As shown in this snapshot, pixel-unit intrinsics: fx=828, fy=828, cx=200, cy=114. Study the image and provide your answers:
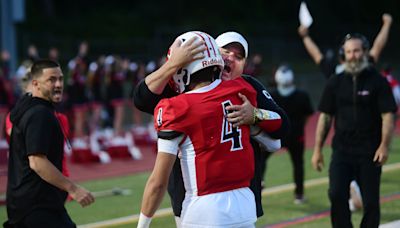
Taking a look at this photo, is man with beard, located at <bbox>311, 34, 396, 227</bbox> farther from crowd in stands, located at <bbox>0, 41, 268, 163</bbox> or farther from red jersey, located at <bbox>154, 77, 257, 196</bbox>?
crowd in stands, located at <bbox>0, 41, 268, 163</bbox>

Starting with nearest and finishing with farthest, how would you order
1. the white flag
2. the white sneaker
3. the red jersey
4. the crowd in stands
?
1. the red jersey
2. the white flag
3. the white sneaker
4. the crowd in stands

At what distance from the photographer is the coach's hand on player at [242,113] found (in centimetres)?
490

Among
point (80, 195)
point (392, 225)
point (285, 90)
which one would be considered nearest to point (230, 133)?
point (80, 195)

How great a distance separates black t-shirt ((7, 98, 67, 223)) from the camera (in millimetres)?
6223

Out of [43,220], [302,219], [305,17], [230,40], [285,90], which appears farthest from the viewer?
[285,90]

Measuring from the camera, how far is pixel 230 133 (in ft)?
16.2

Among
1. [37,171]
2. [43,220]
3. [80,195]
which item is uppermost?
[37,171]

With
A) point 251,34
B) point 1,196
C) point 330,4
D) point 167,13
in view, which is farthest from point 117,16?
point 1,196

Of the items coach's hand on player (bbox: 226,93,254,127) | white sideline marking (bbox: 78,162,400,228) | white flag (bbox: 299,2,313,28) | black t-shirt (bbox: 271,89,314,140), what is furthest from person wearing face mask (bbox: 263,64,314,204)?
coach's hand on player (bbox: 226,93,254,127)

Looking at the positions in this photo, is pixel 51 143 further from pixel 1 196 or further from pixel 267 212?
pixel 1 196

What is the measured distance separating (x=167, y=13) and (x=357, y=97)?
42.6 m

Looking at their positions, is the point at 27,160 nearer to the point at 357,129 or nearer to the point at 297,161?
the point at 357,129

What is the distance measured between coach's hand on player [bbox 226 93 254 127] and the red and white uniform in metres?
0.04

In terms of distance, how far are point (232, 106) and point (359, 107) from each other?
3368mm
